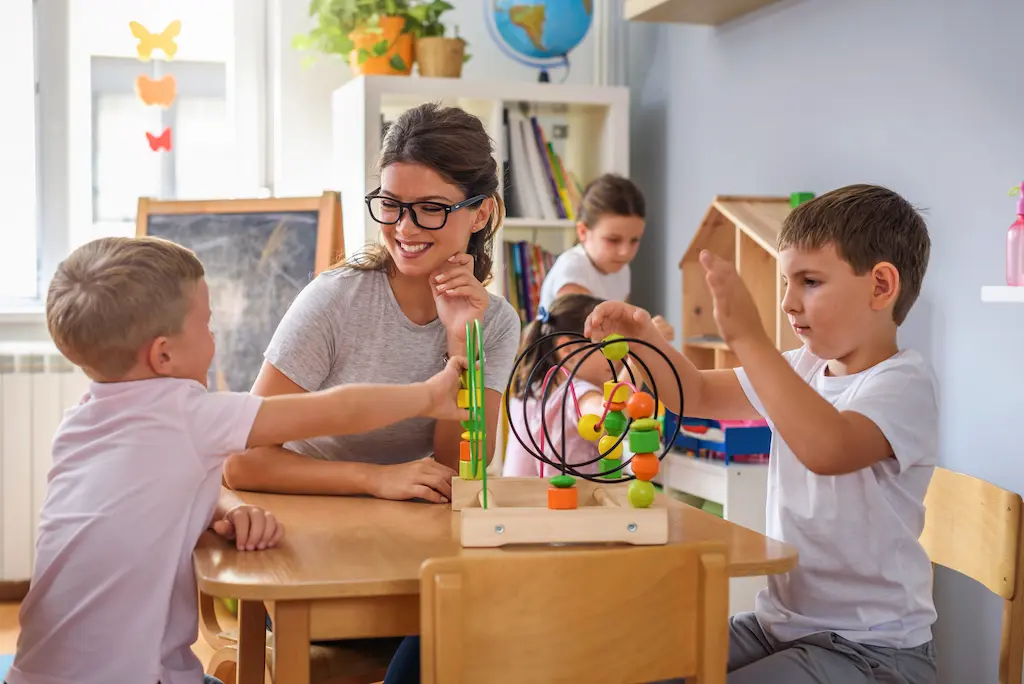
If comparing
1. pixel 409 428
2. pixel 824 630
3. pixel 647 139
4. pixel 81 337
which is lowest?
pixel 824 630

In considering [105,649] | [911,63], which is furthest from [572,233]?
[105,649]

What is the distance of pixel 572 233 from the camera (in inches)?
153

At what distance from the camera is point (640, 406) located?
1.41 meters

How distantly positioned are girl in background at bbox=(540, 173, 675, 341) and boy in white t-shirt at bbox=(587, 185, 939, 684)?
1.79 meters

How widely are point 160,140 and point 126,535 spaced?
2.75 m

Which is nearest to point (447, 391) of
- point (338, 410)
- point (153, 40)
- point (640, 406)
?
point (338, 410)

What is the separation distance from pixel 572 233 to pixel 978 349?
173 centimetres

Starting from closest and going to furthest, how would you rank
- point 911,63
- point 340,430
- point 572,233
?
point 340,430 < point 911,63 < point 572,233

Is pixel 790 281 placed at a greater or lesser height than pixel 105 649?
greater

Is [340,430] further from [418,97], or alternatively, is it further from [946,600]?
[418,97]

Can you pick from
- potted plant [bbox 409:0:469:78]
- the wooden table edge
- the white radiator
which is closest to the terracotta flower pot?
potted plant [bbox 409:0:469:78]

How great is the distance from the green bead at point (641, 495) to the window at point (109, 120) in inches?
114

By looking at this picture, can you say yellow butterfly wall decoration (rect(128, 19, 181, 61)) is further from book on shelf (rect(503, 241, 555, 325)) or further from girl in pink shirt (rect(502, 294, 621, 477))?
girl in pink shirt (rect(502, 294, 621, 477))

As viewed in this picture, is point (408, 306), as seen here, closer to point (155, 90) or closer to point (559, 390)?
point (559, 390)
